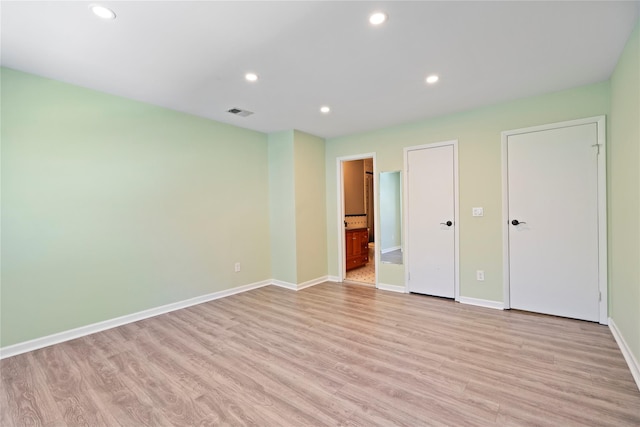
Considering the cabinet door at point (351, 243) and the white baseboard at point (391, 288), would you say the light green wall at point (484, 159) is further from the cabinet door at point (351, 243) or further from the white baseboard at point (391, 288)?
the cabinet door at point (351, 243)

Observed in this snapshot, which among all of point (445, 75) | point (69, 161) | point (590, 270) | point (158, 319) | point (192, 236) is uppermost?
point (445, 75)

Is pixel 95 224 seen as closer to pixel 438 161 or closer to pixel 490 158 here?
pixel 438 161

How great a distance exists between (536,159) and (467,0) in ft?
7.24

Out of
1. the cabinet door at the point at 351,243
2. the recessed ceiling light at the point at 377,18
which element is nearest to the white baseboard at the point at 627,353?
the recessed ceiling light at the point at 377,18

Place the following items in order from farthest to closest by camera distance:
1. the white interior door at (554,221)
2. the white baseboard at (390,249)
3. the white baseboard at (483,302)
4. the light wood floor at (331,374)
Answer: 1. the white baseboard at (390,249)
2. the white baseboard at (483,302)
3. the white interior door at (554,221)
4. the light wood floor at (331,374)

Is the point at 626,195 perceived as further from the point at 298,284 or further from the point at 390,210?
the point at 298,284

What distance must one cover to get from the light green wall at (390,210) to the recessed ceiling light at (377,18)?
252cm

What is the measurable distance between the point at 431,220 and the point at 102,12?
12.6 ft

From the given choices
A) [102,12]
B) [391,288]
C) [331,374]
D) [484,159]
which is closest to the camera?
[102,12]

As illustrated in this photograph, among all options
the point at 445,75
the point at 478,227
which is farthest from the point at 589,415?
the point at 445,75

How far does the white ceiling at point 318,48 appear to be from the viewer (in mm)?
1810

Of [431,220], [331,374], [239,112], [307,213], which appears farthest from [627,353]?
[239,112]

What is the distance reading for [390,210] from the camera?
14.2 ft

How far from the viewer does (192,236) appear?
3703 mm
